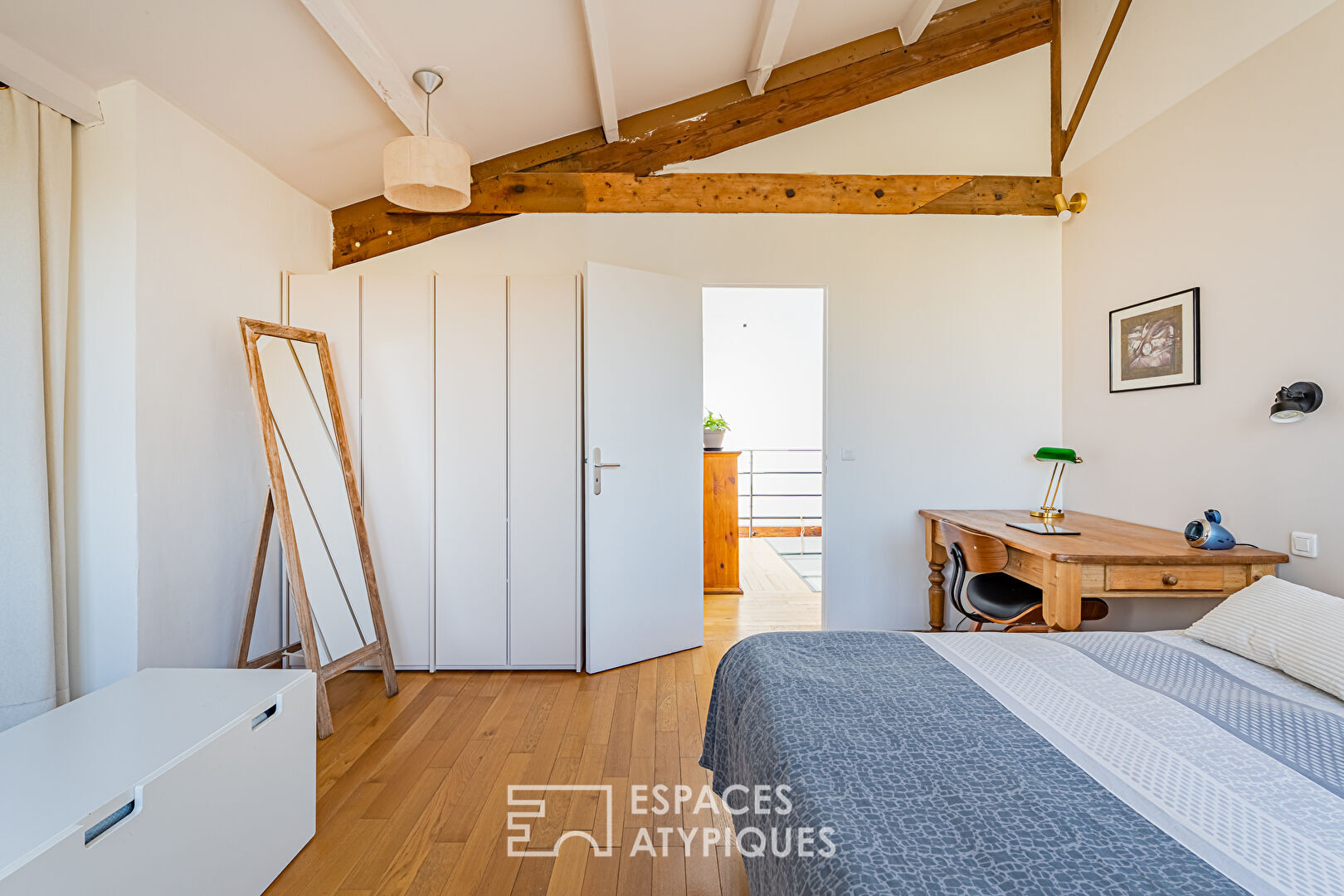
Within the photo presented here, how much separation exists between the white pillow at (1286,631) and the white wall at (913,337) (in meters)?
1.90

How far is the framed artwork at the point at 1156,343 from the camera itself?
2.78m

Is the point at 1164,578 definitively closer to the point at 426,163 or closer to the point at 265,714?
the point at 265,714

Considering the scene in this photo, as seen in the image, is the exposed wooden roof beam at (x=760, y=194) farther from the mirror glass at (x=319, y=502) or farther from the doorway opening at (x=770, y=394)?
the doorway opening at (x=770, y=394)

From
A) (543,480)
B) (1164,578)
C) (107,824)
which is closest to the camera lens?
(107,824)

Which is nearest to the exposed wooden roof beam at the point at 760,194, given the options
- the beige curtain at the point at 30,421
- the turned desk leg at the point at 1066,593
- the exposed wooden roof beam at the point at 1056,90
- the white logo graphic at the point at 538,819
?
the exposed wooden roof beam at the point at 1056,90

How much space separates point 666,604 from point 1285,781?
2.68 meters

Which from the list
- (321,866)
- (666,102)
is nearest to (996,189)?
(666,102)

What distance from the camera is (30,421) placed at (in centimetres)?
203

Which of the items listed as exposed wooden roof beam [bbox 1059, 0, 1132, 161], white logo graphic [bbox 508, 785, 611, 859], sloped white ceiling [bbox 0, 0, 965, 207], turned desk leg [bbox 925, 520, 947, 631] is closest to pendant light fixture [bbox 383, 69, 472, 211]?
sloped white ceiling [bbox 0, 0, 965, 207]

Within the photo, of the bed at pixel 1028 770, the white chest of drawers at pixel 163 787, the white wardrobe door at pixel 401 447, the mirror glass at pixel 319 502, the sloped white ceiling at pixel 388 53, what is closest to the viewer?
the bed at pixel 1028 770

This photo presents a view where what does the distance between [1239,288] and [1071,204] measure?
1.22 meters

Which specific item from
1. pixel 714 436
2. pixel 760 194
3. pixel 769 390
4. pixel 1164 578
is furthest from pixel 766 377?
pixel 1164 578

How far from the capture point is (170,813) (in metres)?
1.44

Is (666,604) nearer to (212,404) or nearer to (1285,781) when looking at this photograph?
(212,404)
